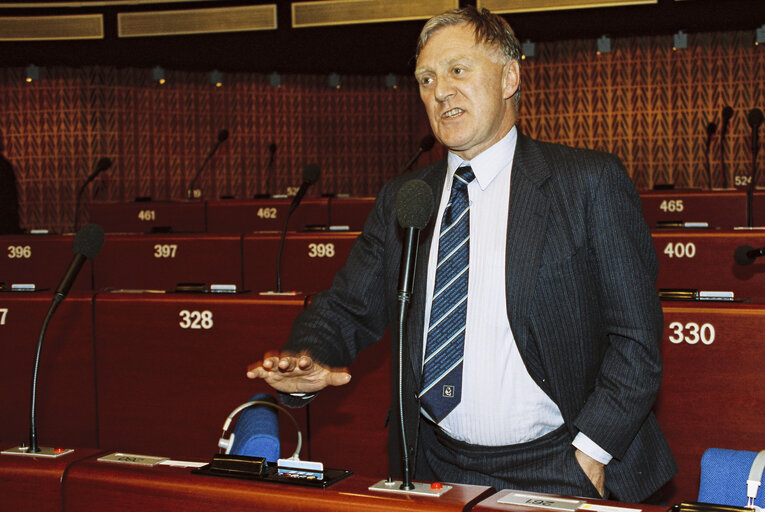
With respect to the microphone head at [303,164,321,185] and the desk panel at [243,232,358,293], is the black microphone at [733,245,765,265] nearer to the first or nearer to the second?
the microphone head at [303,164,321,185]

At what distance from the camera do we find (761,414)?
257 centimetres

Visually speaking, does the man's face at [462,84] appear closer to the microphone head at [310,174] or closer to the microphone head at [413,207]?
the microphone head at [413,207]

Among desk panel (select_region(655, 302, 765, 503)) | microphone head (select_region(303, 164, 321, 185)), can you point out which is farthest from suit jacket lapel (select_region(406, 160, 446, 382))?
microphone head (select_region(303, 164, 321, 185))

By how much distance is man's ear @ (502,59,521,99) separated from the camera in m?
1.78

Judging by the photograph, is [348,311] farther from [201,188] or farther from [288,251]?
[201,188]

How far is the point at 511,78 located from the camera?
1.80 m

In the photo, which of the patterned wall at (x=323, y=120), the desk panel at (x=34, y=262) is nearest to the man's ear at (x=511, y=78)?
the desk panel at (x=34, y=262)

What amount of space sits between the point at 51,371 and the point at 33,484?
1895mm

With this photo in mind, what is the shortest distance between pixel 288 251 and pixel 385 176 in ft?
23.8

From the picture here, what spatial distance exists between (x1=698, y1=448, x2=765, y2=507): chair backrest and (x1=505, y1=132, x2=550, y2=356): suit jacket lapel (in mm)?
392

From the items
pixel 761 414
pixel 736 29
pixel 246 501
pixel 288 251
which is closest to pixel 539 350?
pixel 246 501

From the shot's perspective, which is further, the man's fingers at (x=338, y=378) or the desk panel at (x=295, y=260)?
the desk panel at (x=295, y=260)

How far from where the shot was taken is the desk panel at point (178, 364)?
3.09 m

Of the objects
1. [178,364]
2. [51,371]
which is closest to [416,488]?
[178,364]
